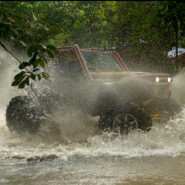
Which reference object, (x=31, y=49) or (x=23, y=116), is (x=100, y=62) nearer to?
(x=23, y=116)

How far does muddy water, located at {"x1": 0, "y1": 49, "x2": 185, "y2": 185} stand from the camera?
4.48m

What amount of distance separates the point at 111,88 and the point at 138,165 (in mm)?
1685

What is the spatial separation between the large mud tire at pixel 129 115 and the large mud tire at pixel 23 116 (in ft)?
3.90

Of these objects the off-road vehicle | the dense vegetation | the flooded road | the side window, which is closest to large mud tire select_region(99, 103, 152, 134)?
the off-road vehicle

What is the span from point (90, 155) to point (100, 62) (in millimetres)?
2368

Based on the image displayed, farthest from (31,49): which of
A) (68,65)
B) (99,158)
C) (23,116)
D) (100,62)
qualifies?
(100,62)

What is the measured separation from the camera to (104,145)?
6172 millimetres

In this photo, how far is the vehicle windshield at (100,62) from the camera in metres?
7.16

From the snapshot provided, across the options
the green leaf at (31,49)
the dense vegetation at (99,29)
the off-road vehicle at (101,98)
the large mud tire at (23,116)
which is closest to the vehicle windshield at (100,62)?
the off-road vehicle at (101,98)

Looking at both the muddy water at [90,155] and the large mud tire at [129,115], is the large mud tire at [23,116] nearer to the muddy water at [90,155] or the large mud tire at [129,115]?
the muddy water at [90,155]

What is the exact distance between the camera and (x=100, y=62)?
7.45 m

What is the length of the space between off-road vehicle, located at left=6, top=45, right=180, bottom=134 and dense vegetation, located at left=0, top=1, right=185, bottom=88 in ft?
1.98

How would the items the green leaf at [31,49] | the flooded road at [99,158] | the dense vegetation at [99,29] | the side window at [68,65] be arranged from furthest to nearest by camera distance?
the side window at [68,65], the flooded road at [99,158], the green leaf at [31,49], the dense vegetation at [99,29]

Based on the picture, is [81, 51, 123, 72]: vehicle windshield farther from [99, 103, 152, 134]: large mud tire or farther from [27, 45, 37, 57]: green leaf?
Result: [27, 45, 37, 57]: green leaf
